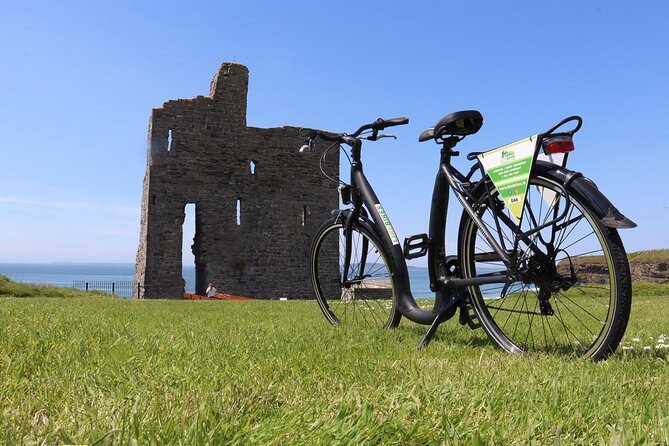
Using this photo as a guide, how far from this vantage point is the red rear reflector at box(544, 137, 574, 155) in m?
2.54

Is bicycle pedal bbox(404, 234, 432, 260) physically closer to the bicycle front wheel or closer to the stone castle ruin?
the bicycle front wheel

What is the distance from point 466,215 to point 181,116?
21332mm

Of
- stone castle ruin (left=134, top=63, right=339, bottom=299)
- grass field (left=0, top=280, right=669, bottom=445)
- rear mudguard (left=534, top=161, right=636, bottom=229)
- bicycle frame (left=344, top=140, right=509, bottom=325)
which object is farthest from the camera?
stone castle ruin (left=134, top=63, right=339, bottom=299)

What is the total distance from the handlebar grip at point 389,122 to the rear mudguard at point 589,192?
1.18 meters

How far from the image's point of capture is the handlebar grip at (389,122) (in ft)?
11.8

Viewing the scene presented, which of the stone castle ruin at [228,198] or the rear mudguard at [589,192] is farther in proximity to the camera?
the stone castle ruin at [228,198]

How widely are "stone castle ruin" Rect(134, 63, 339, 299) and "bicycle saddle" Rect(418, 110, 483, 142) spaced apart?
782 inches

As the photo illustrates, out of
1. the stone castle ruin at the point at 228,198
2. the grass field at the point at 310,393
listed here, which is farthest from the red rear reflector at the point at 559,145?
the stone castle ruin at the point at 228,198

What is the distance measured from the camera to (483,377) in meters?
2.10

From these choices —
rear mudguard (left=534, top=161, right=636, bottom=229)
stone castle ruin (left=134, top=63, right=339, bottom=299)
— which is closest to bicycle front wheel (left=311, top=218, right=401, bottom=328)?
rear mudguard (left=534, top=161, right=636, bottom=229)

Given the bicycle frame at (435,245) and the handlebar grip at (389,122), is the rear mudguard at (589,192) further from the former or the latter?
the handlebar grip at (389,122)

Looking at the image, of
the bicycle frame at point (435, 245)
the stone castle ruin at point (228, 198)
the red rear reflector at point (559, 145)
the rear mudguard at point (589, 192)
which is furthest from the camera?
the stone castle ruin at point (228, 198)

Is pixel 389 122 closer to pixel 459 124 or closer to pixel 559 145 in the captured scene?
pixel 459 124

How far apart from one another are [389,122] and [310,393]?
Result: 2233 mm
